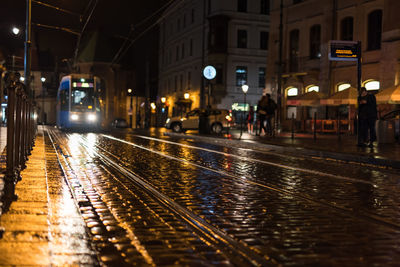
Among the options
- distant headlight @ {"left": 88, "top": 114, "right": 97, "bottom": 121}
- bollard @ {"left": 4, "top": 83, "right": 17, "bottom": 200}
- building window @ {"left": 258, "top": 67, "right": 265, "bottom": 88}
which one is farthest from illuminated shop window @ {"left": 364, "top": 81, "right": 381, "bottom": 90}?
bollard @ {"left": 4, "top": 83, "right": 17, "bottom": 200}

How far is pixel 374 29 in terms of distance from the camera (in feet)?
100

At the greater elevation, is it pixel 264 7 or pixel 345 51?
pixel 264 7

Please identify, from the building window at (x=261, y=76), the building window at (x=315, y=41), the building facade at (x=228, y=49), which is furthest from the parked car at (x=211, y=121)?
the building window at (x=261, y=76)

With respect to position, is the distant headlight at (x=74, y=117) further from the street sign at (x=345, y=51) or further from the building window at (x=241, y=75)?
the building window at (x=241, y=75)

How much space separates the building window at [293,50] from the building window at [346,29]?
4.58 metres

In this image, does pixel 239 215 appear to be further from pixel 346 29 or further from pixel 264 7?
pixel 264 7

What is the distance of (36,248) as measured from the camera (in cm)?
424

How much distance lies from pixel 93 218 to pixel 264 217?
184 centimetres

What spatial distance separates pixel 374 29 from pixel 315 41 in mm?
5326

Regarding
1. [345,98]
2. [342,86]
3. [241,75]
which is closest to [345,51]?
[345,98]

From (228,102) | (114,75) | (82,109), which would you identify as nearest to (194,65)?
(228,102)

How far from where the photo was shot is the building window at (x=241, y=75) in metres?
53.4

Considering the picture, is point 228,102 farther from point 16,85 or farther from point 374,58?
point 16,85

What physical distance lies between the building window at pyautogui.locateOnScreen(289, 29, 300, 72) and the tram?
1308cm
